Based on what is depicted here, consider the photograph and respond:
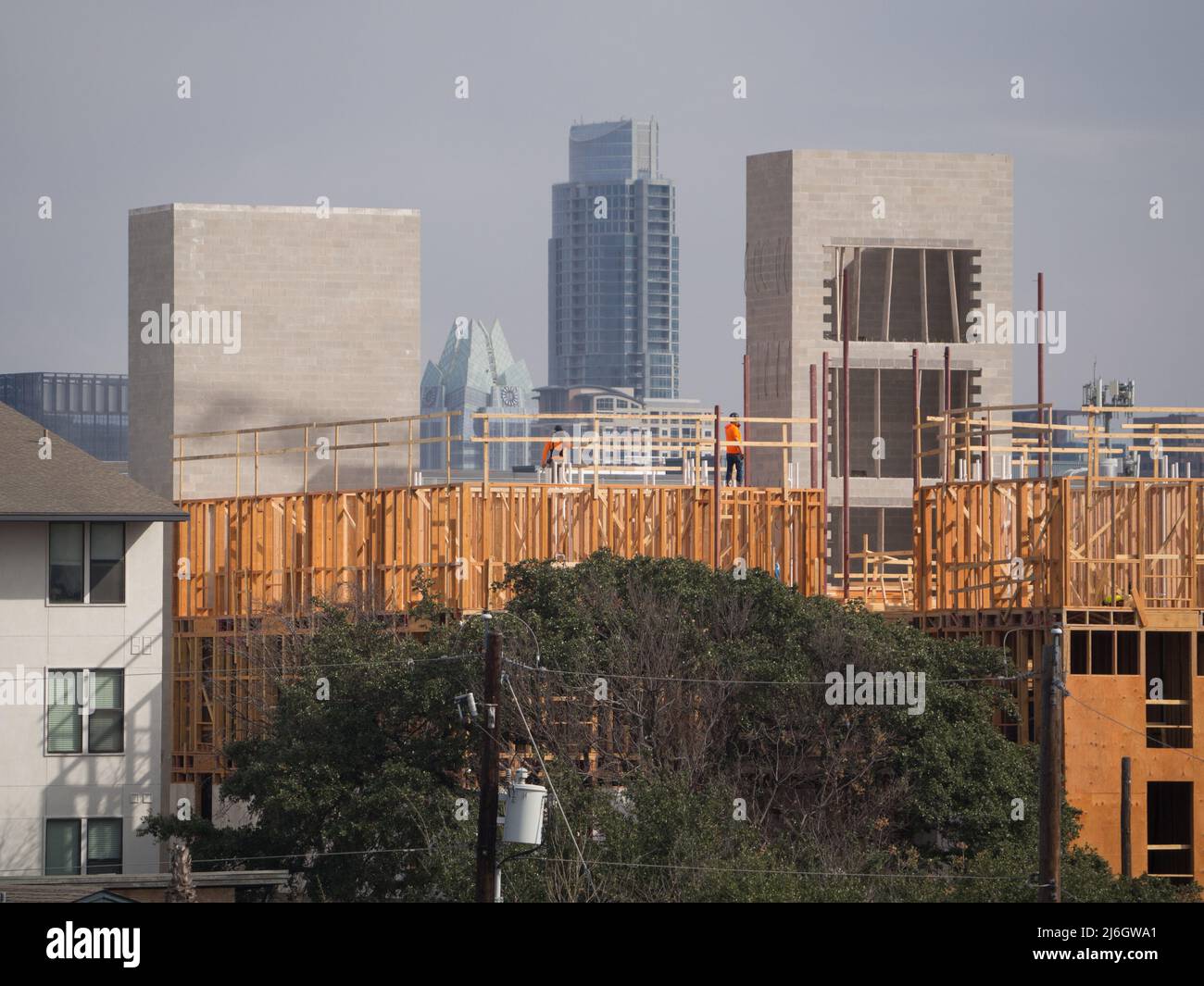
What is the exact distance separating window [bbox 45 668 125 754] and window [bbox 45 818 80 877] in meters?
1.55

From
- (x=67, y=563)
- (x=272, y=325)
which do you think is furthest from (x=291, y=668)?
(x=272, y=325)

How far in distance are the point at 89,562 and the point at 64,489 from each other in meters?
1.70

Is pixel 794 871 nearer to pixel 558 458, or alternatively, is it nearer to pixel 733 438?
pixel 558 458

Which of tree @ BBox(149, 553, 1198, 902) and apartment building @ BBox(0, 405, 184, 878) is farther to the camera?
apartment building @ BBox(0, 405, 184, 878)

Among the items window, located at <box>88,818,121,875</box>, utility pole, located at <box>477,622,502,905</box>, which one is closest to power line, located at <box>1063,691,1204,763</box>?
utility pole, located at <box>477,622,502,905</box>

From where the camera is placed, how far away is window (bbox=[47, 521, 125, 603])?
139 feet

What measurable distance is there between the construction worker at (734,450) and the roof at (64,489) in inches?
460

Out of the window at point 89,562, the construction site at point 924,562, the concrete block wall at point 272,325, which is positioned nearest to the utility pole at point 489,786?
the construction site at point 924,562

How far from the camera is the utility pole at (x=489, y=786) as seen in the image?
2492cm

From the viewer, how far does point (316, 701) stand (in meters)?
34.2

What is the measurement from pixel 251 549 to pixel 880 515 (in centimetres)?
2333

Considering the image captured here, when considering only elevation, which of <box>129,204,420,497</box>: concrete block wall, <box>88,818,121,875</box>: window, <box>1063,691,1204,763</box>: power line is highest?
<box>129,204,420,497</box>: concrete block wall

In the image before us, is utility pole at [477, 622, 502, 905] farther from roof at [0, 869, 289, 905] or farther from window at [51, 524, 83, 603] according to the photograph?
window at [51, 524, 83, 603]
